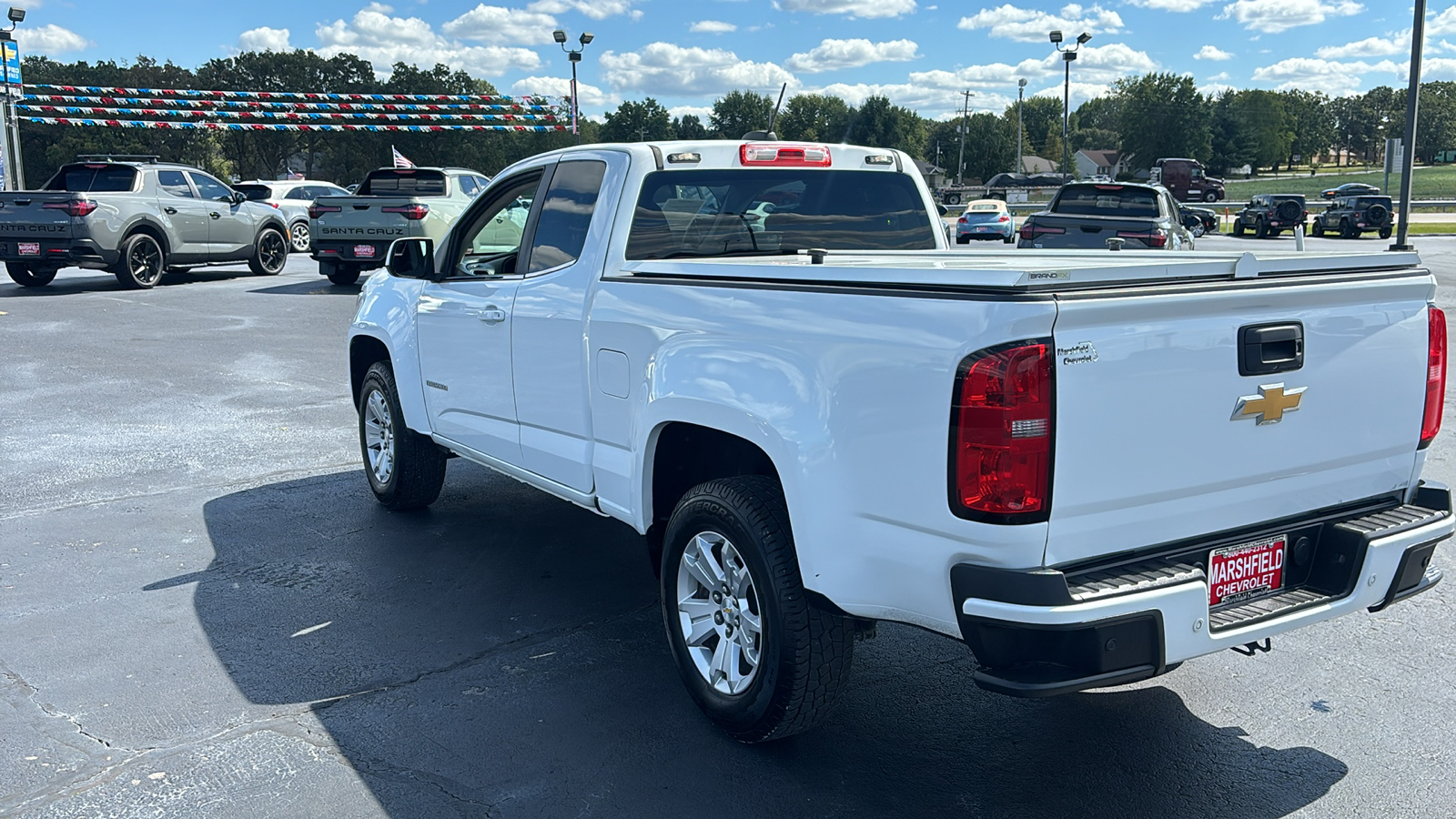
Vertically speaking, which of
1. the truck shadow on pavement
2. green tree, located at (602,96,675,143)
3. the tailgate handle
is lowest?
the truck shadow on pavement

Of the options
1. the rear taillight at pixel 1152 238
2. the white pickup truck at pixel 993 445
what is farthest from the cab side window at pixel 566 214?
the rear taillight at pixel 1152 238

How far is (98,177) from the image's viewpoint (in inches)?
711

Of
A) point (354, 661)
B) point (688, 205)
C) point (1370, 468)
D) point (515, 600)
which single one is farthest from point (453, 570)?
point (1370, 468)

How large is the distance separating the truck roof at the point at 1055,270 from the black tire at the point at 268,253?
18.4 meters

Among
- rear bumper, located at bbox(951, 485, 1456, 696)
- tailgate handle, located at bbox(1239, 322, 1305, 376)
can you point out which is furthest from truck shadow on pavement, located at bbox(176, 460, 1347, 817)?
tailgate handle, located at bbox(1239, 322, 1305, 376)

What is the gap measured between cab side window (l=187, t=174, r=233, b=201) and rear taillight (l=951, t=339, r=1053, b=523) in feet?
62.3

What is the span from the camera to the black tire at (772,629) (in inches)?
140

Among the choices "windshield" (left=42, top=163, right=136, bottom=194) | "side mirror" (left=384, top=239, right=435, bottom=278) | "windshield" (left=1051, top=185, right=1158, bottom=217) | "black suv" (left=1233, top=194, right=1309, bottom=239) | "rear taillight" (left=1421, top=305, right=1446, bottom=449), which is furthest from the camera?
"black suv" (left=1233, top=194, right=1309, bottom=239)

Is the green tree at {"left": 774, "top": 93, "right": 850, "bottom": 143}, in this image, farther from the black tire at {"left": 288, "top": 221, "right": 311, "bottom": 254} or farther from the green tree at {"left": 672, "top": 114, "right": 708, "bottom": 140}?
the black tire at {"left": 288, "top": 221, "right": 311, "bottom": 254}

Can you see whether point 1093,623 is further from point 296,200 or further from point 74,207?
point 296,200

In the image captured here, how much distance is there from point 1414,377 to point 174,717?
419 centimetres

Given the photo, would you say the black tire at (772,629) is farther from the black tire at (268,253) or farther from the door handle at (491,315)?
the black tire at (268,253)

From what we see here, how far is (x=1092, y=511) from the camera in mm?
3035

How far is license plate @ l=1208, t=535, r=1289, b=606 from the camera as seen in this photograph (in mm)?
3287
